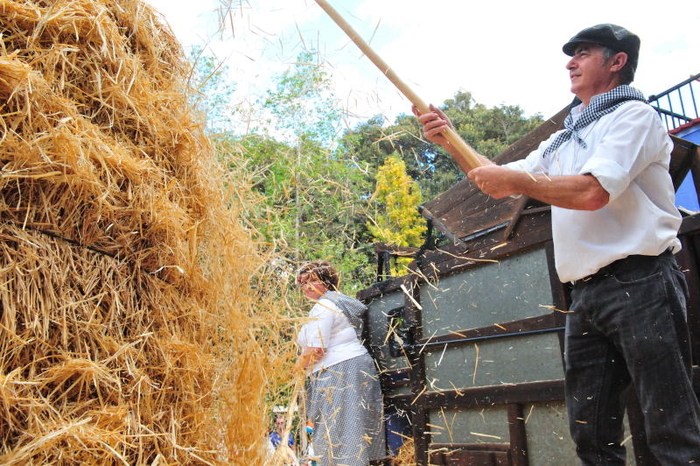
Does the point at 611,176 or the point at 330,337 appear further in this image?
the point at 330,337

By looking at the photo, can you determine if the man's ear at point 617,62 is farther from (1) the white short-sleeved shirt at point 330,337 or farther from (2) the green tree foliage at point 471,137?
(2) the green tree foliage at point 471,137

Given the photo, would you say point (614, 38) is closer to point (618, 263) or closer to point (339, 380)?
point (618, 263)

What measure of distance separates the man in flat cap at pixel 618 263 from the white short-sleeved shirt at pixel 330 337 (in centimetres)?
191

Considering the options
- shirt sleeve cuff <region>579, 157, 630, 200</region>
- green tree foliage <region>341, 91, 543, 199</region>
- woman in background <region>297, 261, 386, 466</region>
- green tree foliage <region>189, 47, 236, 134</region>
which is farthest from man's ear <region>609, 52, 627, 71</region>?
green tree foliage <region>341, 91, 543, 199</region>

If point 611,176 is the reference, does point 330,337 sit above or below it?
below

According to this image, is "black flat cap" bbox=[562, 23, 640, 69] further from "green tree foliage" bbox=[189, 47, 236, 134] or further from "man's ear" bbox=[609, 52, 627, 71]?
"green tree foliage" bbox=[189, 47, 236, 134]

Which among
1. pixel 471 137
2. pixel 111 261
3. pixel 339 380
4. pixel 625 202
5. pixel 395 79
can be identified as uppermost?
pixel 471 137

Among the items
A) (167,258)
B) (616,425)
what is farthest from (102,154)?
(616,425)

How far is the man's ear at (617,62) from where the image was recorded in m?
2.07

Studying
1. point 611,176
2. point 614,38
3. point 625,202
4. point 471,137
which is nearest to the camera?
point 611,176

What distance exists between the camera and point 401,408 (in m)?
4.29

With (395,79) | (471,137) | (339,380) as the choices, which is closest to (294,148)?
(339,380)

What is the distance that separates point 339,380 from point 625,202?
232 centimetres

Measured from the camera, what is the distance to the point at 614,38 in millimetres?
2053
